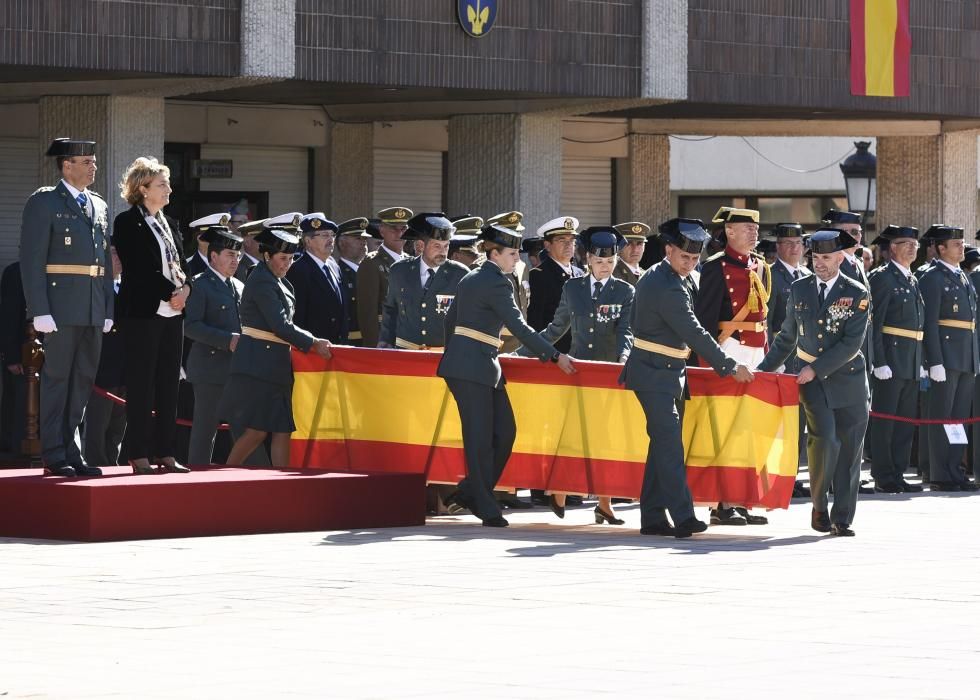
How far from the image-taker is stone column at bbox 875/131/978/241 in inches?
1064

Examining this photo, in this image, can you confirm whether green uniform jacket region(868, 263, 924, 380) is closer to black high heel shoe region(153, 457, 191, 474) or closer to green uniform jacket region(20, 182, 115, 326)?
black high heel shoe region(153, 457, 191, 474)

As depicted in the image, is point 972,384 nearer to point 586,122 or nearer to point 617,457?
point 617,457

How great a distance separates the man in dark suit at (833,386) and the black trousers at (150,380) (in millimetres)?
3632

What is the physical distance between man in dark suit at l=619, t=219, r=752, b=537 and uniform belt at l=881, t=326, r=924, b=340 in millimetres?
4884

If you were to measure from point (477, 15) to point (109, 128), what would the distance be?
12.1 ft

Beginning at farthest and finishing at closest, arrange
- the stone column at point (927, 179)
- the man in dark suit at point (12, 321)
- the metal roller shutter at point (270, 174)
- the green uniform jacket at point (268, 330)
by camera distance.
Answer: the stone column at point (927, 179) < the metal roller shutter at point (270, 174) < the man in dark suit at point (12, 321) < the green uniform jacket at point (268, 330)

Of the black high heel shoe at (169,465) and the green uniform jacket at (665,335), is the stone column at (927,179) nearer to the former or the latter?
the green uniform jacket at (665,335)

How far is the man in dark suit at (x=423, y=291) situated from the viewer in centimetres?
1434

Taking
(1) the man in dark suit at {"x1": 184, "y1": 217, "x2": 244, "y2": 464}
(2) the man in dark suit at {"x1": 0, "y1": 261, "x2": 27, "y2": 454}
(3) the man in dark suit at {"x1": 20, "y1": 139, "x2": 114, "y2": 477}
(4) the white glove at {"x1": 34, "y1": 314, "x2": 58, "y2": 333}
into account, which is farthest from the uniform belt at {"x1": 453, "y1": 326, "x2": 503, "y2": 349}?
(2) the man in dark suit at {"x1": 0, "y1": 261, "x2": 27, "y2": 454}

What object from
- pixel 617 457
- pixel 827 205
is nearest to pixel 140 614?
pixel 617 457

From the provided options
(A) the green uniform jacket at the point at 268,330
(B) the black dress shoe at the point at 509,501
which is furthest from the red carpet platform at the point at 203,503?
(B) the black dress shoe at the point at 509,501

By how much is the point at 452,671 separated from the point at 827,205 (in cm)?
3551

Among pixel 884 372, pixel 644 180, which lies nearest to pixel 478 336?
pixel 884 372

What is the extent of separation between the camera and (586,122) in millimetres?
27891
